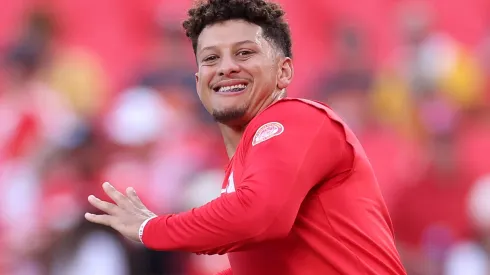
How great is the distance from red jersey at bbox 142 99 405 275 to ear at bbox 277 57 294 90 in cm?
45

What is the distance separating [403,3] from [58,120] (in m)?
3.78

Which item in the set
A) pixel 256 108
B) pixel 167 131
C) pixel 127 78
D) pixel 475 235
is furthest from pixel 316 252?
pixel 127 78

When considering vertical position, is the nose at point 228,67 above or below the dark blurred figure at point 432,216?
above

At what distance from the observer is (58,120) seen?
6.49 meters

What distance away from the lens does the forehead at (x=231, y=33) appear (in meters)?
2.95

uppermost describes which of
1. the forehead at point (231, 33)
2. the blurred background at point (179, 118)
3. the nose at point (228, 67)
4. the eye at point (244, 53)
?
the forehead at point (231, 33)

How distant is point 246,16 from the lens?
9.86 feet

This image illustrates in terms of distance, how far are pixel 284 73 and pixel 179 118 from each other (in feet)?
12.5

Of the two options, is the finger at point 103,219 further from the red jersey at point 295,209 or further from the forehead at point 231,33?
the forehead at point 231,33

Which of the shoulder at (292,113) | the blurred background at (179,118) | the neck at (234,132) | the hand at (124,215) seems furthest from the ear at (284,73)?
the blurred background at (179,118)

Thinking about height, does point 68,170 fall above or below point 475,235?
above

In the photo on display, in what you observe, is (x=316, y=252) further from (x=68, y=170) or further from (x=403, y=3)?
(x=403, y=3)

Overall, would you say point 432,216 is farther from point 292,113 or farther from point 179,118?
point 292,113

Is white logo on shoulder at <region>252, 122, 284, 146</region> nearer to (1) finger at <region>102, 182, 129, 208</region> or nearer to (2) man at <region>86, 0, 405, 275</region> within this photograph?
(2) man at <region>86, 0, 405, 275</region>
